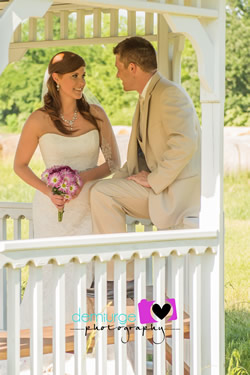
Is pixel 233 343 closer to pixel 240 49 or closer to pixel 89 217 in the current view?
pixel 89 217

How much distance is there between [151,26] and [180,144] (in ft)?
7.02

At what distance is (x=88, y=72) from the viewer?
2488 centimetres

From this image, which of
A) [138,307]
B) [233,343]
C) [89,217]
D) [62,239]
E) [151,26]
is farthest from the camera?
[233,343]

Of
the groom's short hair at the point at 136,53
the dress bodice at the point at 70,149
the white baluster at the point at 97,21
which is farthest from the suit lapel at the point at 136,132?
the white baluster at the point at 97,21

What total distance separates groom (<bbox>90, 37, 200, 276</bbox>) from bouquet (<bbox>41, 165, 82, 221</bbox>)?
305mm

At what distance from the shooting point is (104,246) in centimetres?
600

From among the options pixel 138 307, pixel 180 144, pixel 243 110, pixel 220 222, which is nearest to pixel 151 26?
pixel 180 144

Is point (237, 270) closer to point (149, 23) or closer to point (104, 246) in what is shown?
point (149, 23)

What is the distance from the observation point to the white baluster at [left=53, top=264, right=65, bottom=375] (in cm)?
590

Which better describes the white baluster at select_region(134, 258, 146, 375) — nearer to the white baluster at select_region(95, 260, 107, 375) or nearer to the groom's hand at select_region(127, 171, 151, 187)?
the white baluster at select_region(95, 260, 107, 375)

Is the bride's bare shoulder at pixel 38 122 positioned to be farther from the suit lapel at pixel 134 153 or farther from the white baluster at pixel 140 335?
the white baluster at pixel 140 335

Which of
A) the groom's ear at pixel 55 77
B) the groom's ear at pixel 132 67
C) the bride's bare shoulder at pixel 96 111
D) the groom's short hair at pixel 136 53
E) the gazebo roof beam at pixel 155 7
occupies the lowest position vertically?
the bride's bare shoulder at pixel 96 111

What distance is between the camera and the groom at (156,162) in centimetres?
723

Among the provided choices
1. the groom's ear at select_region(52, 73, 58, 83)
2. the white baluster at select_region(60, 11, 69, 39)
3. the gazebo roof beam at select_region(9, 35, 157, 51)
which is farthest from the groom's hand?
the white baluster at select_region(60, 11, 69, 39)
